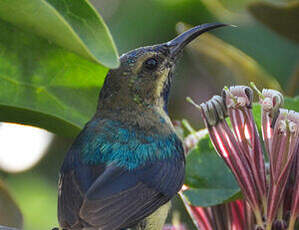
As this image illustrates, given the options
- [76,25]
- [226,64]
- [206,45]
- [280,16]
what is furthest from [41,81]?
[280,16]

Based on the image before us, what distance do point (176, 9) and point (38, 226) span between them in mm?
2121

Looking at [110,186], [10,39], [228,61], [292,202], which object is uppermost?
[10,39]

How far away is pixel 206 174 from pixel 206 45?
2.71 feet

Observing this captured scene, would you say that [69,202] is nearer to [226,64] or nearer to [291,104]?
[291,104]

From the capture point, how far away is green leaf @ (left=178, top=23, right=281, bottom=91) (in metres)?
3.85

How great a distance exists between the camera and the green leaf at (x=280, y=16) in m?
3.79

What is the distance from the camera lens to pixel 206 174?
340 centimetres

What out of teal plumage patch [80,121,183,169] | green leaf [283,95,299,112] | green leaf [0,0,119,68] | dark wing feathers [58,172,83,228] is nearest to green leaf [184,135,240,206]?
teal plumage patch [80,121,183,169]

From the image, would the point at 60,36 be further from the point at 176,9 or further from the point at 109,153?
the point at 176,9

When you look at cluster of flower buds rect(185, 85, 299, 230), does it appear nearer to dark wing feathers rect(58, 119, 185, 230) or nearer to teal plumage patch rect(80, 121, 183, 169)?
dark wing feathers rect(58, 119, 185, 230)

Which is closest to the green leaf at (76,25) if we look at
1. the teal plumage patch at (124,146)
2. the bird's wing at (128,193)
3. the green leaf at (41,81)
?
the green leaf at (41,81)

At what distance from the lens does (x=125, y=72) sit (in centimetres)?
387

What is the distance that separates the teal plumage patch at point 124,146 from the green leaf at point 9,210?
0.40 metres

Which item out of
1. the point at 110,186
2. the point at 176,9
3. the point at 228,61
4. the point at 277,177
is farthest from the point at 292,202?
the point at 176,9
